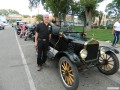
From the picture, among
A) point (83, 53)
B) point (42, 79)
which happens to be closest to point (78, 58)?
point (83, 53)

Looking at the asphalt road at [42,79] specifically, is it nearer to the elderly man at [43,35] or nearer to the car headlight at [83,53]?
the elderly man at [43,35]

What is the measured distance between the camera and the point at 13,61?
7.41 meters

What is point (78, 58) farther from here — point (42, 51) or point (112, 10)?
point (112, 10)

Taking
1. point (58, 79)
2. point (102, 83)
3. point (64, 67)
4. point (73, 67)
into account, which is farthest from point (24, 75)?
point (102, 83)

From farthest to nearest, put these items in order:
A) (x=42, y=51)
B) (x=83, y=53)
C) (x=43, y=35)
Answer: (x=42, y=51) < (x=43, y=35) < (x=83, y=53)

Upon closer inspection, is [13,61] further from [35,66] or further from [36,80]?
[36,80]

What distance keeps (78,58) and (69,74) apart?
50 centimetres

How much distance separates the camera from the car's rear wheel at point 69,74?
169 inches

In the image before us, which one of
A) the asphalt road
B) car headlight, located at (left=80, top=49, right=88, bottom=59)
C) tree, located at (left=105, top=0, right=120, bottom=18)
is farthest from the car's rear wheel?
tree, located at (left=105, top=0, right=120, bottom=18)

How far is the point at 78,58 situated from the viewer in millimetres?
4590

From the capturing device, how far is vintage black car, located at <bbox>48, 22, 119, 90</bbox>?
4.52m

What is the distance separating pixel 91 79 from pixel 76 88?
1085mm

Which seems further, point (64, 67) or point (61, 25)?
point (61, 25)

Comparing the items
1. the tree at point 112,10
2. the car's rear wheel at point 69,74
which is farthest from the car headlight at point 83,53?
the tree at point 112,10
